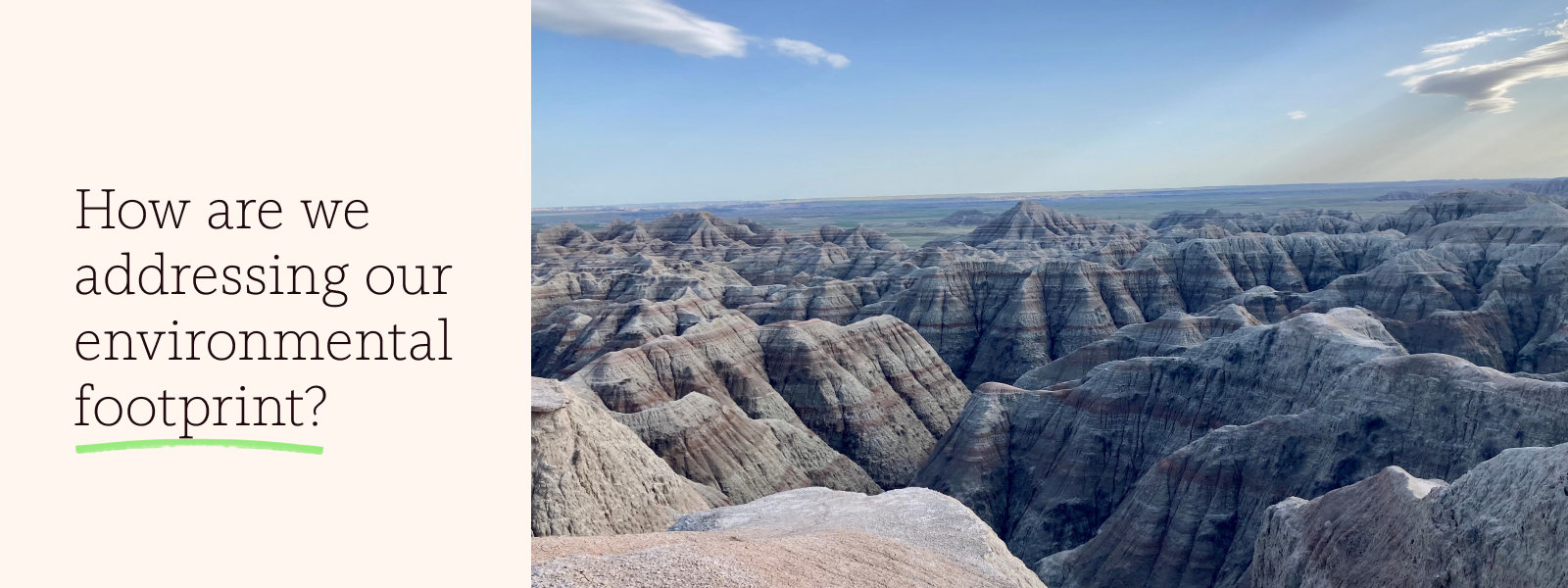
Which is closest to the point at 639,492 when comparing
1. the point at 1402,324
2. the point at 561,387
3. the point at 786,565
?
the point at 561,387

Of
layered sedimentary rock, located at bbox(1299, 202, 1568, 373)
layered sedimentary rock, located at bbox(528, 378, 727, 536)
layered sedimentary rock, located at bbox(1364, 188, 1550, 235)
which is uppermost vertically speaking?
layered sedimentary rock, located at bbox(1364, 188, 1550, 235)

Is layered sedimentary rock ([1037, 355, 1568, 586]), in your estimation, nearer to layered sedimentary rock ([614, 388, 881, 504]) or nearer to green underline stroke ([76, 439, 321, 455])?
layered sedimentary rock ([614, 388, 881, 504])

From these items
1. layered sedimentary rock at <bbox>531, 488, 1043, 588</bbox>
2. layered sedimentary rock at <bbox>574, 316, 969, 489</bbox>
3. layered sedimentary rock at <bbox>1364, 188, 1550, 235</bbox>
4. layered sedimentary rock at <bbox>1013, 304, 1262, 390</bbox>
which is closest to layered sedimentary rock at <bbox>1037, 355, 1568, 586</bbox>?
layered sedimentary rock at <bbox>531, 488, 1043, 588</bbox>

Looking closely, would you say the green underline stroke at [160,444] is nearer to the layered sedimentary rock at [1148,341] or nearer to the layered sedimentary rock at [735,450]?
the layered sedimentary rock at [735,450]

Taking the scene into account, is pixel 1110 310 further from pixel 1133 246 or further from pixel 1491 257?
pixel 1491 257

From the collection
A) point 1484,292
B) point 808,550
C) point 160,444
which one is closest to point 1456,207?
point 1484,292

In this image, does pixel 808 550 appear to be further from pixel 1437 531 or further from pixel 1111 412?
pixel 1111 412

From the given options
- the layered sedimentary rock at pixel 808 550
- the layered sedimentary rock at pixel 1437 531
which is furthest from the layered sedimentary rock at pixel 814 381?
the layered sedimentary rock at pixel 1437 531
